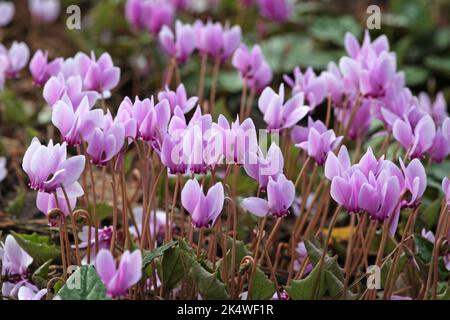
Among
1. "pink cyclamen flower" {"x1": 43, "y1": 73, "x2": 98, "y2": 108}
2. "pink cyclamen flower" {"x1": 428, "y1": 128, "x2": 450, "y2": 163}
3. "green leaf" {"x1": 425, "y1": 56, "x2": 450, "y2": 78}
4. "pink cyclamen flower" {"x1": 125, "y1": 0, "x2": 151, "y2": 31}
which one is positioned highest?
"pink cyclamen flower" {"x1": 125, "y1": 0, "x2": 151, "y2": 31}

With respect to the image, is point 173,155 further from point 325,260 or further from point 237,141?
point 325,260

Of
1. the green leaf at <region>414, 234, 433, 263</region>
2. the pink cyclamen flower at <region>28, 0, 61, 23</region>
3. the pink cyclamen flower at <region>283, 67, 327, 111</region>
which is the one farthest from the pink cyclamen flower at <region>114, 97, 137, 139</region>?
the pink cyclamen flower at <region>28, 0, 61, 23</region>

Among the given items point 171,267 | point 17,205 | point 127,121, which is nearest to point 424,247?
point 171,267

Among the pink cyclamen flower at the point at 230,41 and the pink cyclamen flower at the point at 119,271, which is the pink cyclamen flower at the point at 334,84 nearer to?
the pink cyclamen flower at the point at 230,41

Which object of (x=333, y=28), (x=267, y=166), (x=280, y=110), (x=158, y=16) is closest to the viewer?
(x=267, y=166)

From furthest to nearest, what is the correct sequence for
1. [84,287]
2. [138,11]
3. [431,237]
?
1. [138,11]
2. [431,237]
3. [84,287]

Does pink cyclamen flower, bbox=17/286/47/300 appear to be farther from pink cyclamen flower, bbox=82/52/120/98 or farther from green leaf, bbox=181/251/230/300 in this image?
pink cyclamen flower, bbox=82/52/120/98
